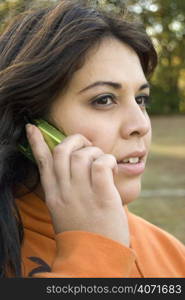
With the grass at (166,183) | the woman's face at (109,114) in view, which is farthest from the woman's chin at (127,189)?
the grass at (166,183)

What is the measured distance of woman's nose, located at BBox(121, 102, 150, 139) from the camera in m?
2.27

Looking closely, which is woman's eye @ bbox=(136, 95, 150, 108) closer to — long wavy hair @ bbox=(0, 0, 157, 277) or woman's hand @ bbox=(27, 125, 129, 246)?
long wavy hair @ bbox=(0, 0, 157, 277)

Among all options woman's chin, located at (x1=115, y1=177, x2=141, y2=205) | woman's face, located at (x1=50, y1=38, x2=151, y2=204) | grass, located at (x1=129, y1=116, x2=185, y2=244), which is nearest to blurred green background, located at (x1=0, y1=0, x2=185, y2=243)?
grass, located at (x1=129, y1=116, x2=185, y2=244)

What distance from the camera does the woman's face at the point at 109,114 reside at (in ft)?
7.45

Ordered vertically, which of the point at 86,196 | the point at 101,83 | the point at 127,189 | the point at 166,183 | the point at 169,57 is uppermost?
the point at 101,83

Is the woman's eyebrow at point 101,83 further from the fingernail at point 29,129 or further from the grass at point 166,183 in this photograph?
the grass at point 166,183

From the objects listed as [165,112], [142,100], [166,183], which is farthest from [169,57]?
[142,100]

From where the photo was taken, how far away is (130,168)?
2.27 meters

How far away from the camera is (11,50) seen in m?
2.40

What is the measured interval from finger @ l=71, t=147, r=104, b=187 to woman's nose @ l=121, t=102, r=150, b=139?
0.97 ft

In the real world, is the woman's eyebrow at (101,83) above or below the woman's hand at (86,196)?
above

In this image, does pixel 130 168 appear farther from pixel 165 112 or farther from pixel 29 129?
pixel 165 112

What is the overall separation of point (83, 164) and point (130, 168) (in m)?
0.37

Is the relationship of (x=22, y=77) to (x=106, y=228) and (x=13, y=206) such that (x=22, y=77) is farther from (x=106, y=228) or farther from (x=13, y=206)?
(x=106, y=228)
